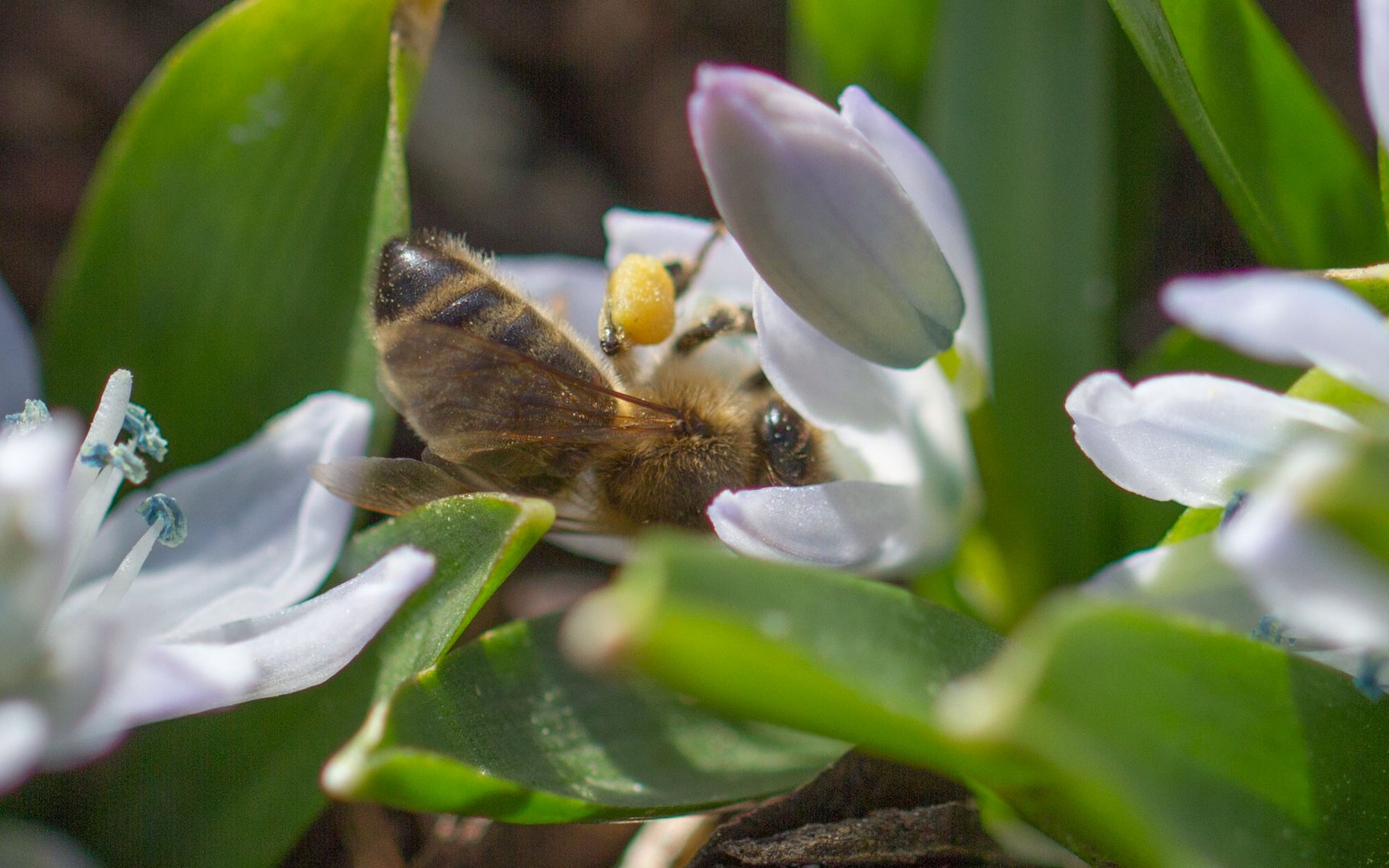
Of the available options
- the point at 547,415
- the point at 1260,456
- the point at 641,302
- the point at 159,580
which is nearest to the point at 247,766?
the point at 159,580

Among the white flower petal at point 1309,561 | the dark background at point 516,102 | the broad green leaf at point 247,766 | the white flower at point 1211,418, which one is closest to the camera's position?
the white flower petal at point 1309,561

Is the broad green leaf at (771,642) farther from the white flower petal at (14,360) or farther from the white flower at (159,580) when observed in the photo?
the white flower petal at (14,360)

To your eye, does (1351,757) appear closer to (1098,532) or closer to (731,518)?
(731,518)

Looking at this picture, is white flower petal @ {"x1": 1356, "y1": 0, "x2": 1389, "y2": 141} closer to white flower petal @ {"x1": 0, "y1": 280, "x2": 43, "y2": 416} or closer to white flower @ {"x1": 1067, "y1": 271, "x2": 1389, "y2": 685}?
white flower @ {"x1": 1067, "y1": 271, "x2": 1389, "y2": 685}

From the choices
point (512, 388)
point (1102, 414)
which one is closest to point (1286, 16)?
point (1102, 414)

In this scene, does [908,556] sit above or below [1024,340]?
below

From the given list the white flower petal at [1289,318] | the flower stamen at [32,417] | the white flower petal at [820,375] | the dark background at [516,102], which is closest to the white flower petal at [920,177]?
the white flower petal at [820,375]
